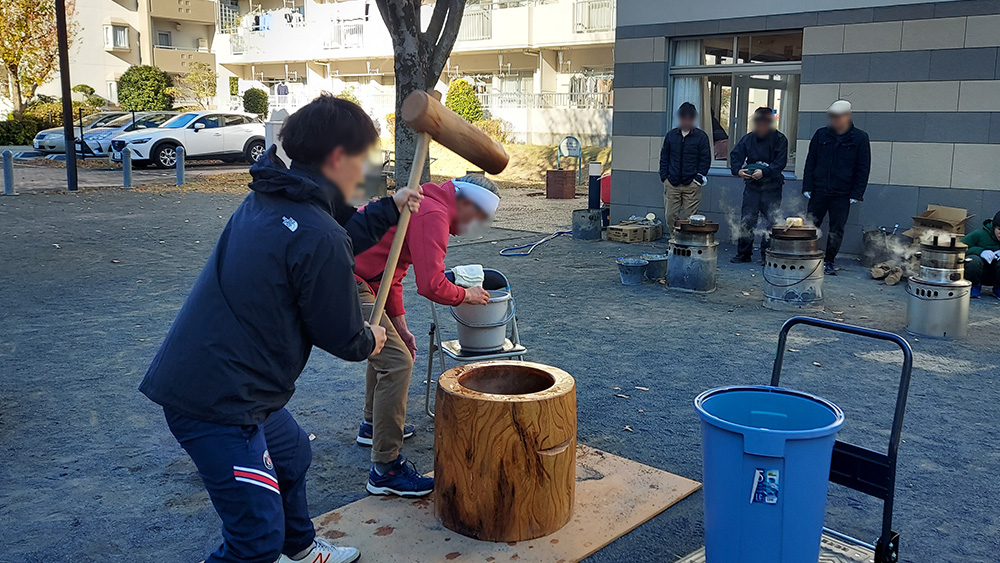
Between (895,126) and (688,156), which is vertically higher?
(895,126)

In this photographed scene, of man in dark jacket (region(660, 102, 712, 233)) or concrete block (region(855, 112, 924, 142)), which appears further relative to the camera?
man in dark jacket (region(660, 102, 712, 233))

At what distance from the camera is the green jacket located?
27.4ft

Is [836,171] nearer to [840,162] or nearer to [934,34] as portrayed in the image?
[840,162]

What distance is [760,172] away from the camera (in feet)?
32.5

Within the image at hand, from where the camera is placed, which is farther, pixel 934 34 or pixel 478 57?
pixel 478 57

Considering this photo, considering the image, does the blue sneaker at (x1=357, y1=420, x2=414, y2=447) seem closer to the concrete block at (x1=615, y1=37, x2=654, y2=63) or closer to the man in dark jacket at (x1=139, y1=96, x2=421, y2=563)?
the man in dark jacket at (x1=139, y1=96, x2=421, y2=563)

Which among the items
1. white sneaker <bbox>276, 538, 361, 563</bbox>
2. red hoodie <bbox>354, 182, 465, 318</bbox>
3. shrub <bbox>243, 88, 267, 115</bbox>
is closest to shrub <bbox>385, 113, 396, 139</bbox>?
shrub <bbox>243, 88, 267, 115</bbox>

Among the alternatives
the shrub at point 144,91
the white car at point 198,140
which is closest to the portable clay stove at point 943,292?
the white car at point 198,140

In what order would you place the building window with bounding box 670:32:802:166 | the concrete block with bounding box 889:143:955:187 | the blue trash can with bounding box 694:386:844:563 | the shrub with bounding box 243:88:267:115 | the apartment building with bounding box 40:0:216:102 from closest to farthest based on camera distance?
the blue trash can with bounding box 694:386:844:563 → the concrete block with bounding box 889:143:955:187 → the building window with bounding box 670:32:802:166 → the shrub with bounding box 243:88:267:115 → the apartment building with bounding box 40:0:216:102

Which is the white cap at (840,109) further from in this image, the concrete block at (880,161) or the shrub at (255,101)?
the shrub at (255,101)

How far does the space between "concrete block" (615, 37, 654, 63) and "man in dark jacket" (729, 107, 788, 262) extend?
249 cm

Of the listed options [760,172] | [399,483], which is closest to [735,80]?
[760,172]

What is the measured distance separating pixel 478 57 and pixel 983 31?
24.8m

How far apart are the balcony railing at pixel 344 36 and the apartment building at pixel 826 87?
2443 centimetres
